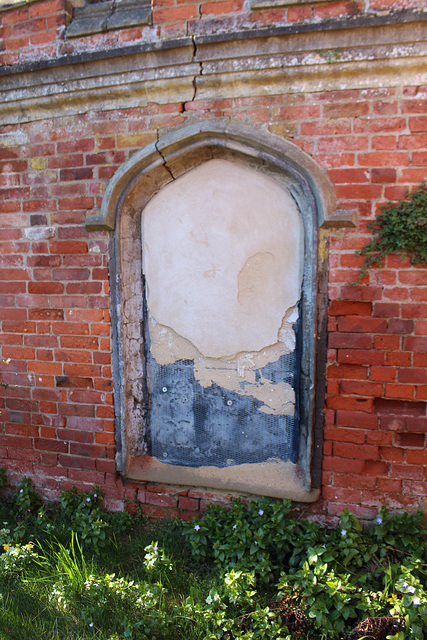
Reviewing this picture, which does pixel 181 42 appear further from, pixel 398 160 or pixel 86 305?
pixel 86 305

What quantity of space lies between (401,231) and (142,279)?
176 centimetres

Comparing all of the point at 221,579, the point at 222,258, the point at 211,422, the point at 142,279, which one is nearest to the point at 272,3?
the point at 222,258

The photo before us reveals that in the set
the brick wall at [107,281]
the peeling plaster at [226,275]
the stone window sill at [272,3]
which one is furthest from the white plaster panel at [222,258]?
the stone window sill at [272,3]

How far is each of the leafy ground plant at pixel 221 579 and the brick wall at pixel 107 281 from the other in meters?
0.25

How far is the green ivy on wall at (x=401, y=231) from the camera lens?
2.46m

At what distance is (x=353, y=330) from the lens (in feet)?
8.75

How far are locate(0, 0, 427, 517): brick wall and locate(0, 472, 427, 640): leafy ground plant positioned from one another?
0.25 metres

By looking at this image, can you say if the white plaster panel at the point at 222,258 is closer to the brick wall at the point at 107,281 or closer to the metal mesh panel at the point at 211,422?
the metal mesh panel at the point at 211,422

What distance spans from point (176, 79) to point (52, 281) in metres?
1.62

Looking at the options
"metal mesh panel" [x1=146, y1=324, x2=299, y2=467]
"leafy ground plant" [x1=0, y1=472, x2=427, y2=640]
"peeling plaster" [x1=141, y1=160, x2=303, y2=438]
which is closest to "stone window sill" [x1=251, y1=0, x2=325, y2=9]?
"peeling plaster" [x1=141, y1=160, x2=303, y2=438]

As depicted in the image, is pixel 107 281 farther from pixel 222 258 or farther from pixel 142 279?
pixel 222 258

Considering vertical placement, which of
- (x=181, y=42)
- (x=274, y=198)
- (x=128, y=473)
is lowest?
(x=128, y=473)

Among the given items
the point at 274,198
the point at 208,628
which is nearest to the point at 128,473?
the point at 208,628

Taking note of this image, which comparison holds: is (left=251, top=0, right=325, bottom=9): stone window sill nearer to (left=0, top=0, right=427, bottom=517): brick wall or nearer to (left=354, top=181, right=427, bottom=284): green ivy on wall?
(left=0, top=0, right=427, bottom=517): brick wall
